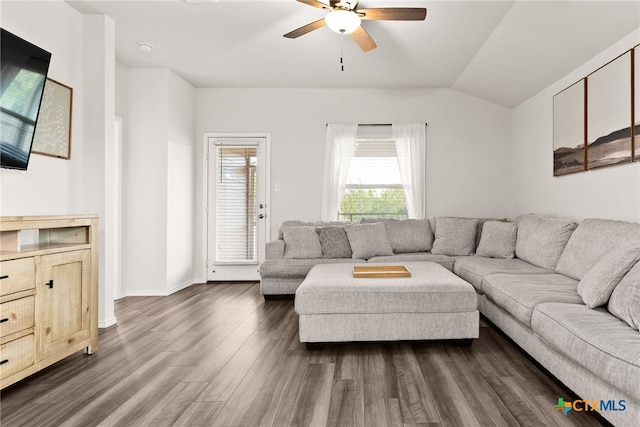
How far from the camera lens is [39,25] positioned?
9.50 ft

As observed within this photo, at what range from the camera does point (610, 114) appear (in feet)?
10.7

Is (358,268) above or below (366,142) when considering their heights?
below

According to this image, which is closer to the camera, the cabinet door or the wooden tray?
the cabinet door

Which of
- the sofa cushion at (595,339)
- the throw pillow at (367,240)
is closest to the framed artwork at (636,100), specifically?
the sofa cushion at (595,339)

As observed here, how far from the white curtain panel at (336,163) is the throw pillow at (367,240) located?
72cm

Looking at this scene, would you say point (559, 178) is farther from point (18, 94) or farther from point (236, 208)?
point (18, 94)

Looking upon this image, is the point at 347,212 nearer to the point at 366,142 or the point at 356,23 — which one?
the point at 366,142

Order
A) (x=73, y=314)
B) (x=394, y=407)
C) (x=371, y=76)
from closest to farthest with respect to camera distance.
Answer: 1. (x=394, y=407)
2. (x=73, y=314)
3. (x=371, y=76)

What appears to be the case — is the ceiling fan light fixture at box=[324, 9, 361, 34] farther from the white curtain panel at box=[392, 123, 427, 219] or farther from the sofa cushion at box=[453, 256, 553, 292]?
the white curtain panel at box=[392, 123, 427, 219]

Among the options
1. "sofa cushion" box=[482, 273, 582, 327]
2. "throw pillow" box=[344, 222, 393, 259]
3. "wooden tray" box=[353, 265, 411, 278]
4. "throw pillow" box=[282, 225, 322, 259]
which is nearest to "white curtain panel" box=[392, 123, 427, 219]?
"throw pillow" box=[344, 222, 393, 259]

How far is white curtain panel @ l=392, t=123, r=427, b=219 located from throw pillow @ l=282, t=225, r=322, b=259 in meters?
1.53

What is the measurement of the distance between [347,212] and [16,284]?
12.9 feet

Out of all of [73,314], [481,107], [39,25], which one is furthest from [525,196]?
[39,25]

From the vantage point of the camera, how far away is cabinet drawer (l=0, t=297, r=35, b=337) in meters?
2.05
